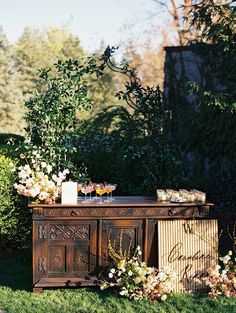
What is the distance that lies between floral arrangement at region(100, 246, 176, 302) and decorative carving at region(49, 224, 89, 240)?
0.52 metres

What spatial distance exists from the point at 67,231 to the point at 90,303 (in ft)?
2.57

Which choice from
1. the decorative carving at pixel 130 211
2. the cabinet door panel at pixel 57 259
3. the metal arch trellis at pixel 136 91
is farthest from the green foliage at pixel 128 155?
the cabinet door panel at pixel 57 259

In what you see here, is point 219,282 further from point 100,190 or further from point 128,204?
point 100,190

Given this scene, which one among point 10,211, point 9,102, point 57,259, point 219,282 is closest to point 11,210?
point 10,211

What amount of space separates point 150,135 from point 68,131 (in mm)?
1385

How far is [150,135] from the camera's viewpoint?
731 cm

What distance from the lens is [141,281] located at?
5.08 metres

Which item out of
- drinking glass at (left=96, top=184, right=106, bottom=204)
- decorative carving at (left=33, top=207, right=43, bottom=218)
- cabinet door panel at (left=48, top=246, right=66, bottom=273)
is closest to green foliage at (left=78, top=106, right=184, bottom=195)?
drinking glass at (left=96, top=184, right=106, bottom=204)

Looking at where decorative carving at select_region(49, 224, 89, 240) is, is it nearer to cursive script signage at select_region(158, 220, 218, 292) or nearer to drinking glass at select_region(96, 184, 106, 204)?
drinking glass at select_region(96, 184, 106, 204)

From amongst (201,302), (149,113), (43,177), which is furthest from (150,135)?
(201,302)

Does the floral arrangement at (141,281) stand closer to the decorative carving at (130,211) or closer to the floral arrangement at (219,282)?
the floral arrangement at (219,282)

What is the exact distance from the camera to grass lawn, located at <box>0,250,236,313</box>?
4852 mm

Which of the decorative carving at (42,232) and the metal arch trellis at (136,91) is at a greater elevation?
the metal arch trellis at (136,91)

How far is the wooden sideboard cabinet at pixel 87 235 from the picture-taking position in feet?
17.2
